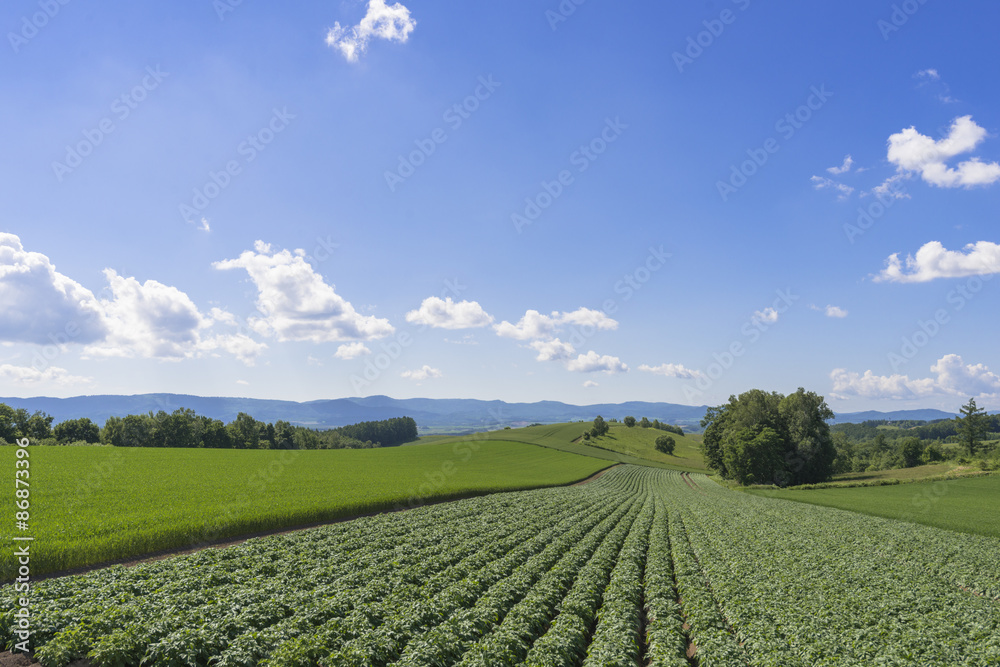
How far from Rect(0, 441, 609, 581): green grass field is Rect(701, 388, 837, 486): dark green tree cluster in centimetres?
3981

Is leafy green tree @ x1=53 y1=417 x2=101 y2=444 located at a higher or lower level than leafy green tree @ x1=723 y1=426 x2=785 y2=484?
higher

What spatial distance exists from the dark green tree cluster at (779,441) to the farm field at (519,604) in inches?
2184

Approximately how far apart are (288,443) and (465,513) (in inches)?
4414

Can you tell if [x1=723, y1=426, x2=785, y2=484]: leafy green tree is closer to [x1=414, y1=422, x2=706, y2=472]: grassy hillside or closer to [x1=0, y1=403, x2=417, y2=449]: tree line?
[x1=414, y1=422, x2=706, y2=472]: grassy hillside

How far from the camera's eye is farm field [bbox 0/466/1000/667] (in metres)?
9.44

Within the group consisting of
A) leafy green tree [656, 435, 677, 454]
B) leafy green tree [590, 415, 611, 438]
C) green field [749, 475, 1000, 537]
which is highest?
leafy green tree [590, 415, 611, 438]

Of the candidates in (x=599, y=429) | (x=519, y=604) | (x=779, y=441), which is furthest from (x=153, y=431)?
(x=779, y=441)

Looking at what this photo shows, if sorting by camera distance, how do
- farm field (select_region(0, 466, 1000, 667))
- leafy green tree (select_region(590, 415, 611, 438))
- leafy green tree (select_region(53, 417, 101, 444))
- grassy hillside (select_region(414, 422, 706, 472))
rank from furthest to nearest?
leafy green tree (select_region(590, 415, 611, 438))
grassy hillside (select_region(414, 422, 706, 472))
leafy green tree (select_region(53, 417, 101, 444))
farm field (select_region(0, 466, 1000, 667))

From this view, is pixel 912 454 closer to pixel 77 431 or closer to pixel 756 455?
pixel 756 455

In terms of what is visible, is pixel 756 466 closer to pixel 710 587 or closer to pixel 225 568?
pixel 710 587

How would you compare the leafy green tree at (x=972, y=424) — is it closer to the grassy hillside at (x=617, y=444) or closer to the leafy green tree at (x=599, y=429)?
the grassy hillside at (x=617, y=444)

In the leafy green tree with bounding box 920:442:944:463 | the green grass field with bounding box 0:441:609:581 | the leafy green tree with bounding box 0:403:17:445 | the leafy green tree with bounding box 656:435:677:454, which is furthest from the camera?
the leafy green tree with bounding box 656:435:677:454

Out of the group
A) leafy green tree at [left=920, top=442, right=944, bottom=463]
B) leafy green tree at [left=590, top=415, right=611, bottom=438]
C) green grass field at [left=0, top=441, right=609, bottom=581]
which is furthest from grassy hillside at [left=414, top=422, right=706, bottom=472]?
green grass field at [left=0, top=441, right=609, bottom=581]

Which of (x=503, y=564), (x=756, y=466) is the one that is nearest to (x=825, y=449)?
(x=756, y=466)
